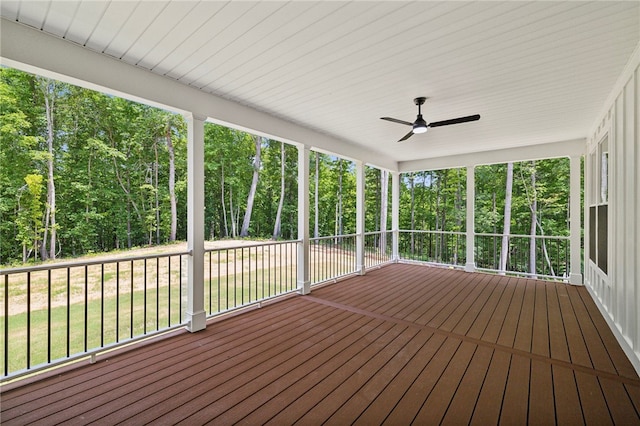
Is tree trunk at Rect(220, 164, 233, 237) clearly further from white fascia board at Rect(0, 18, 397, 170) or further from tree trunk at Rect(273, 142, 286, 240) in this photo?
white fascia board at Rect(0, 18, 397, 170)

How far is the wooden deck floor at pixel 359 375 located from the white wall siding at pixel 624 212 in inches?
11.7

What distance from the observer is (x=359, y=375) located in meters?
2.16

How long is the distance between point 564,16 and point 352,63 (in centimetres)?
150

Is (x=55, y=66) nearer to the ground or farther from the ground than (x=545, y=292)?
farther from the ground

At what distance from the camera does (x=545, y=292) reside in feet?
15.3

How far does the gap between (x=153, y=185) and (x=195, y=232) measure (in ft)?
32.6

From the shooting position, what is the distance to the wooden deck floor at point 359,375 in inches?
68.4

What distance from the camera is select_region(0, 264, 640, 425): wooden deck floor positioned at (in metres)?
1.74

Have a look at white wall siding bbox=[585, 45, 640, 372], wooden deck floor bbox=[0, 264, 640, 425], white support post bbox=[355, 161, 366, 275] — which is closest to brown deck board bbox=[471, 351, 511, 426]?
wooden deck floor bbox=[0, 264, 640, 425]

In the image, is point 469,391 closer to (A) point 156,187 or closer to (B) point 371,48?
(B) point 371,48

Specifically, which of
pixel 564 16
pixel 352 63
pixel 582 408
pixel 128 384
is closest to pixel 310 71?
pixel 352 63

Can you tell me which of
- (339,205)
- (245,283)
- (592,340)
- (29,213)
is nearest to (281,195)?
(339,205)

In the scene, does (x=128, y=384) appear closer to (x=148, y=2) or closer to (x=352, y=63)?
(x=148, y=2)

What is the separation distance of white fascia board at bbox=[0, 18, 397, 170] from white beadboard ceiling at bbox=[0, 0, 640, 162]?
83 mm
